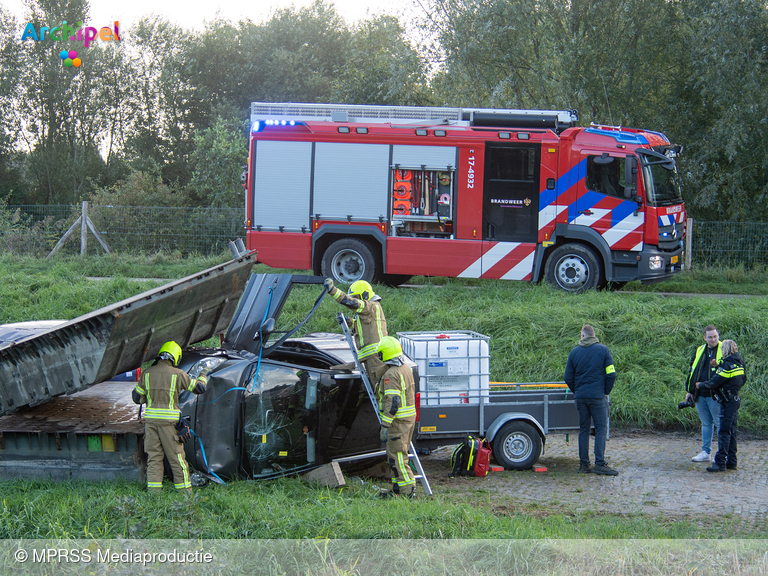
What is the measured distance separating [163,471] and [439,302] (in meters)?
6.79

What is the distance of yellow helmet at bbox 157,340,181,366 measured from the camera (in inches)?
230

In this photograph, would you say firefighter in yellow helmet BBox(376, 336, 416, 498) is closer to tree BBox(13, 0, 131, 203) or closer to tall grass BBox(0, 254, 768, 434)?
tall grass BBox(0, 254, 768, 434)

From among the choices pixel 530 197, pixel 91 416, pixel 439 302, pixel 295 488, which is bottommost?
pixel 295 488

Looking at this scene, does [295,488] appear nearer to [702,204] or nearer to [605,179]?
[605,179]

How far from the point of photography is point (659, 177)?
1228cm

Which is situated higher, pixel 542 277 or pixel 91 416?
pixel 542 277

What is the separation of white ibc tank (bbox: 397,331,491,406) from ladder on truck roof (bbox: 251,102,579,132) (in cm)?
614

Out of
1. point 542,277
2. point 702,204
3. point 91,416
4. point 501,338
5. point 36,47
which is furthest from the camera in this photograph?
point 36,47

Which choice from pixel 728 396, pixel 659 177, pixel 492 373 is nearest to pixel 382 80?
pixel 659 177

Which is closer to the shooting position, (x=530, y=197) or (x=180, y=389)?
(x=180, y=389)

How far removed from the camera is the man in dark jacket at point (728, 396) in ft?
24.0

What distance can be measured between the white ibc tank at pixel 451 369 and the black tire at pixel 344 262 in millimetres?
5458

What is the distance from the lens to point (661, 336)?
10.2 meters

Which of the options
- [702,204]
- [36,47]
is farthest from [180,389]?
[36,47]
